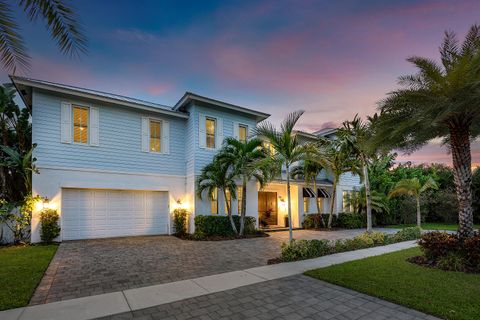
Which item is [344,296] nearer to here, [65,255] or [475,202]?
[65,255]

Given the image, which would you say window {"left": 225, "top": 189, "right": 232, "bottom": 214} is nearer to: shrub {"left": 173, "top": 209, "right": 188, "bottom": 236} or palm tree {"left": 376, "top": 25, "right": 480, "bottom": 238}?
shrub {"left": 173, "top": 209, "right": 188, "bottom": 236}

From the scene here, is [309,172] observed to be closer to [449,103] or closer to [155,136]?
[155,136]

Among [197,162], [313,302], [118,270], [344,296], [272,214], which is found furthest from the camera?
[272,214]

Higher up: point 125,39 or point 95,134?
point 125,39

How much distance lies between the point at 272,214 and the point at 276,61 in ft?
35.7

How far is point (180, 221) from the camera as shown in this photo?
13031 millimetres

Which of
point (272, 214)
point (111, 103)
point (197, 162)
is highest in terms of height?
point (111, 103)

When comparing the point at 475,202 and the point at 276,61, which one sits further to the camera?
the point at 475,202

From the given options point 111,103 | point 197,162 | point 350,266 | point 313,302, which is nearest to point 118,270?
point 313,302

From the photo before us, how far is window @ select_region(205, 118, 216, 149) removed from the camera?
13766 millimetres

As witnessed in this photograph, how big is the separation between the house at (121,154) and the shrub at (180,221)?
41 cm

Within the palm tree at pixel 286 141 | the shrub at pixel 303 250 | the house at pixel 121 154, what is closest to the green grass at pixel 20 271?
the house at pixel 121 154

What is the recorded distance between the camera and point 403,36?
950 centimetres

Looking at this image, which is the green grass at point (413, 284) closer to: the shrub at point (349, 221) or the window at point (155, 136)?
the window at point (155, 136)
